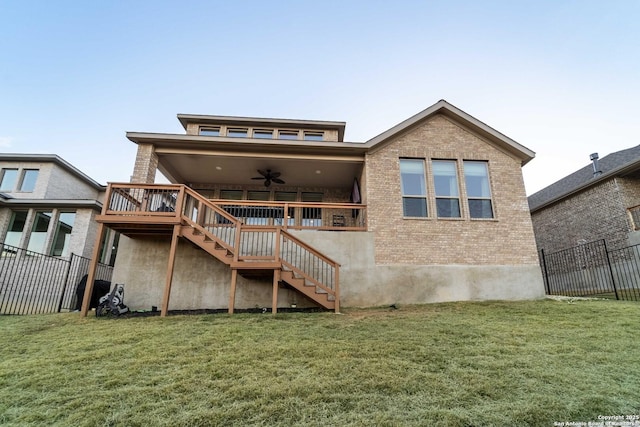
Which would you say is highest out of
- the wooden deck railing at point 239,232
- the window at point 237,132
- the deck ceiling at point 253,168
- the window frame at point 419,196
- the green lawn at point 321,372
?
the window at point 237,132

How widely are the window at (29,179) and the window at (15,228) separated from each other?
225cm

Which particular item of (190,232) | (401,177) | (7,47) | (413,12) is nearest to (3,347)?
(190,232)

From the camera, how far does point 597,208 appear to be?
490 inches

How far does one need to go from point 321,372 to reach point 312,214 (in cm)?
927

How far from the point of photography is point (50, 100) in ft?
56.4

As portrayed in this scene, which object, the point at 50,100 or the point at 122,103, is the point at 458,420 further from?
the point at 50,100

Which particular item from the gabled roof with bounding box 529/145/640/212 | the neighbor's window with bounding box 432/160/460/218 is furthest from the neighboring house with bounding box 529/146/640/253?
the neighbor's window with bounding box 432/160/460/218

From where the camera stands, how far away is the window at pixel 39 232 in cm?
1275

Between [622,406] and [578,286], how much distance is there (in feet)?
42.0

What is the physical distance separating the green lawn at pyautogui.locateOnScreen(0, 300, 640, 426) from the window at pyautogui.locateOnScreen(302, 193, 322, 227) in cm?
663

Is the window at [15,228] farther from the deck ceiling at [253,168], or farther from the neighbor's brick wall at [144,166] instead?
the neighbor's brick wall at [144,166]

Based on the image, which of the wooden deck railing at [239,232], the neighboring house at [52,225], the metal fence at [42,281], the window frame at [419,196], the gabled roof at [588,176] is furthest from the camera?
the neighboring house at [52,225]

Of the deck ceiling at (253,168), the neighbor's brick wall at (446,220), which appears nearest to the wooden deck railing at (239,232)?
the neighbor's brick wall at (446,220)

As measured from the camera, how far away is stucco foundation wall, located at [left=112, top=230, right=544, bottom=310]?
847 cm
